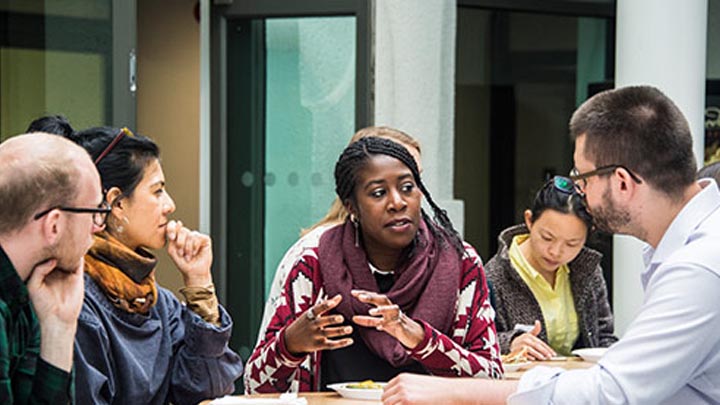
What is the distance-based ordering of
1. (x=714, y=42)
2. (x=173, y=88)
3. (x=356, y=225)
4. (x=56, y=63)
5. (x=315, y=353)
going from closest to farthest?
(x=315, y=353) < (x=356, y=225) < (x=56, y=63) < (x=714, y=42) < (x=173, y=88)

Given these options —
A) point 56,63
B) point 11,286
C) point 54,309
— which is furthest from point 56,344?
point 56,63

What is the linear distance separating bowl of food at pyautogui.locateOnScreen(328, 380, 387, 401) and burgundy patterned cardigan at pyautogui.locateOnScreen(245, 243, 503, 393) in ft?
0.77

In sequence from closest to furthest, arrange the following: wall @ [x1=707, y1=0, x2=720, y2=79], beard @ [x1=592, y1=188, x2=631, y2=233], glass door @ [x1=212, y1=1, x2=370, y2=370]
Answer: beard @ [x1=592, y1=188, x2=631, y2=233]
glass door @ [x1=212, y1=1, x2=370, y2=370]
wall @ [x1=707, y1=0, x2=720, y2=79]

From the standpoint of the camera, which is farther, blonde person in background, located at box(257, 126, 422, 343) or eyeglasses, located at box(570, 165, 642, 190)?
blonde person in background, located at box(257, 126, 422, 343)

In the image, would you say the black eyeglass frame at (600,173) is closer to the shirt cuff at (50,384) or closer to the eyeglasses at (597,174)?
the eyeglasses at (597,174)

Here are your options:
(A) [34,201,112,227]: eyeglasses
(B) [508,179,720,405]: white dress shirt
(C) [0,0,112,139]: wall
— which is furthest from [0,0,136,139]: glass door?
(B) [508,179,720,405]: white dress shirt

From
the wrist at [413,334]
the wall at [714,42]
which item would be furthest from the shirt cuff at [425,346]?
the wall at [714,42]

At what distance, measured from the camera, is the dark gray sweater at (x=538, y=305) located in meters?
5.27

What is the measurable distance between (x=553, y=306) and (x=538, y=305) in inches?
3.7

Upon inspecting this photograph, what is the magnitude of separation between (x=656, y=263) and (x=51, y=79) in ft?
14.4

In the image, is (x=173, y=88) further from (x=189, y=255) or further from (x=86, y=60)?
(x=189, y=255)

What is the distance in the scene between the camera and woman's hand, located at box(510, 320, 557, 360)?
15.9 ft

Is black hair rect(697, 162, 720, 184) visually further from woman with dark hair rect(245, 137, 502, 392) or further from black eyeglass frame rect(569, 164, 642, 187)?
woman with dark hair rect(245, 137, 502, 392)

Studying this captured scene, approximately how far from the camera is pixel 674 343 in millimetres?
2865
